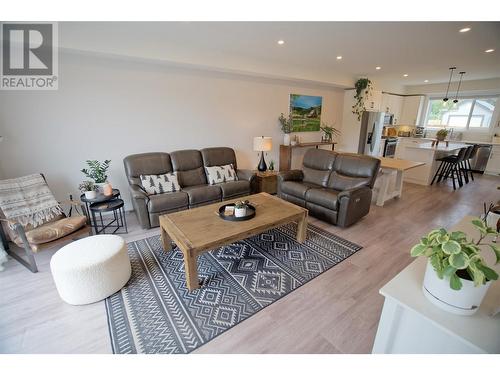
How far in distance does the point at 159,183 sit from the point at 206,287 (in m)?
1.84

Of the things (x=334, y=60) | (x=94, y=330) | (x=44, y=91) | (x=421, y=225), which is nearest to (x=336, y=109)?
(x=334, y=60)

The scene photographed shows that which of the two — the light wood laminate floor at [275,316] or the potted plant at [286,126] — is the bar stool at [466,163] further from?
the light wood laminate floor at [275,316]

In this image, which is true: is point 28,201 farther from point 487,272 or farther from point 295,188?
point 487,272

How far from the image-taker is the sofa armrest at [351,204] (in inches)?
119

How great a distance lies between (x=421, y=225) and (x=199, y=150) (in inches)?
144

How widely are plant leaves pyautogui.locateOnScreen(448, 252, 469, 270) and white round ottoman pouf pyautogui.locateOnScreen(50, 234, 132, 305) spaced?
7.26ft

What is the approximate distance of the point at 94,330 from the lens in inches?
65.4

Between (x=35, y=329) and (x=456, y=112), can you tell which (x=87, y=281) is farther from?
(x=456, y=112)

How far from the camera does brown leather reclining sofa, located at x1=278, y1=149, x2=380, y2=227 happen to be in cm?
311

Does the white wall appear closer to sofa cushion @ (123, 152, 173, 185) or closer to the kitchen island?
sofa cushion @ (123, 152, 173, 185)

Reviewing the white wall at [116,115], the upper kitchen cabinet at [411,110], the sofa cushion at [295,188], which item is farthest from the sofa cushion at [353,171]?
the upper kitchen cabinet at [411,110]

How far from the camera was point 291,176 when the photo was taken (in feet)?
13.0

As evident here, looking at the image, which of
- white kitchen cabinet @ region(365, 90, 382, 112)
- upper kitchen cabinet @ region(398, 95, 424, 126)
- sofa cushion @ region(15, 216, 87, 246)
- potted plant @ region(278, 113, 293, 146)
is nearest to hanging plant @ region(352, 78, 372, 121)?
white kitchen cabinet @ region(365, 90, 382, 112)

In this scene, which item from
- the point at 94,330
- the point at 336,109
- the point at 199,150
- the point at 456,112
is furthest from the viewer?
the point at 456,112
